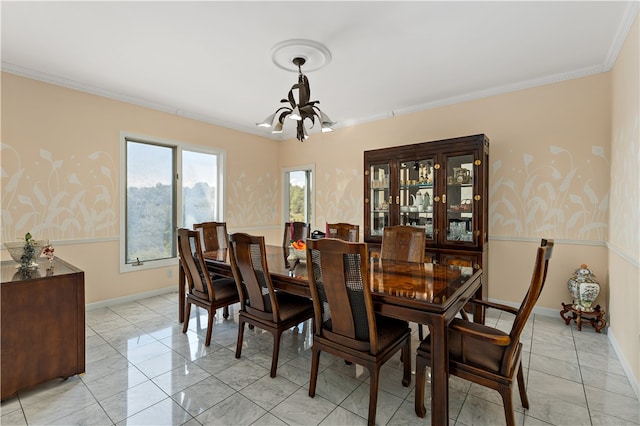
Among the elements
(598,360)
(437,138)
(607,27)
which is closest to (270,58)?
(437,138)

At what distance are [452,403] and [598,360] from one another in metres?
1.49

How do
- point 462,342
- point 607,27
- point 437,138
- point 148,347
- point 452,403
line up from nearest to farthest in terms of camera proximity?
point 462,342
point 452,403
point 607,27
point 148,347
point 437,138

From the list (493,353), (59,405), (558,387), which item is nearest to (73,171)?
(59,405)

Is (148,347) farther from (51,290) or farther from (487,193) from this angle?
(487,193)

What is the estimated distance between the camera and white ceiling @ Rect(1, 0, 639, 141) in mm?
2184

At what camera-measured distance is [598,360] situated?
2.45 metres

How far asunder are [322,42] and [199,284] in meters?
2.45

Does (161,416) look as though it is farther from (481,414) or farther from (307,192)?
(307,192)

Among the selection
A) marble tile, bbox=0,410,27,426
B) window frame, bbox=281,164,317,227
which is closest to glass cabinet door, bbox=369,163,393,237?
window frame, bbox=281,164,317,227

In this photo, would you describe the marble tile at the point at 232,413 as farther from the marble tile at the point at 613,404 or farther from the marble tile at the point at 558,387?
the marble tile at the point at 613,404

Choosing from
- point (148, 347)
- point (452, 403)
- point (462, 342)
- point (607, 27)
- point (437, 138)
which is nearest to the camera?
point (462, 342)

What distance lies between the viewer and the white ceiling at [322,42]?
2.18m

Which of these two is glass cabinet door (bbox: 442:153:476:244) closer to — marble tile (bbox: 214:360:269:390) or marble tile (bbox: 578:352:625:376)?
marble tile (bbox: 578:352:625:376)

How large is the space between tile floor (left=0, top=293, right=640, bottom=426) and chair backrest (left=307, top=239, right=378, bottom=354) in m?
0.48
